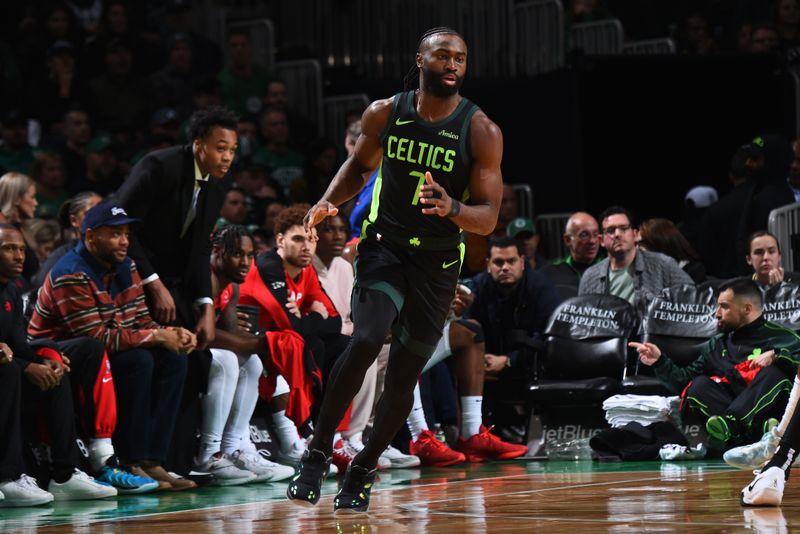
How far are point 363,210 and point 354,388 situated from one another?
114 inches

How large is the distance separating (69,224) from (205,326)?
5.32ft

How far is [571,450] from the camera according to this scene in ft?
29.6

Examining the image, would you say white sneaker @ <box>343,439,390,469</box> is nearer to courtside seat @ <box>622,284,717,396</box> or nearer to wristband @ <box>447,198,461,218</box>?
courtside seat @ <box>622,284,717,396</box>

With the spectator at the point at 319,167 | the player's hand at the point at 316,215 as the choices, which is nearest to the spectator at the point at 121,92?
the spectator at the point at 319,167

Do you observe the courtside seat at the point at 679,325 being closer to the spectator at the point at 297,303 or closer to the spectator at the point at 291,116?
the spectator at the point at 297,303

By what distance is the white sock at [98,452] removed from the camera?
698cm

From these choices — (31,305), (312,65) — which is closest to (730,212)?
(312,65)

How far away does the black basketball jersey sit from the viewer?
5504mm

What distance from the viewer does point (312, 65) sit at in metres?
13.5

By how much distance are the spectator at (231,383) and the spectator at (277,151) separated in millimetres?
3978

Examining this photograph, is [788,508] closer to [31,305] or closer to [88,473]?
[88,473]

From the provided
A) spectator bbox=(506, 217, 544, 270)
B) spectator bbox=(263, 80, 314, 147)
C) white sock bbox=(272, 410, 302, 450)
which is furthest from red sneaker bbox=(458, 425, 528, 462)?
spectator bbox=(263, 80, 314, 147)

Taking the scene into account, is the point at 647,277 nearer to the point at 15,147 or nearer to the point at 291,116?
the point at 291,116

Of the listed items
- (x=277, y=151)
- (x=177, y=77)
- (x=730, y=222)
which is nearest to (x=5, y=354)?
(x=277, y=151)
